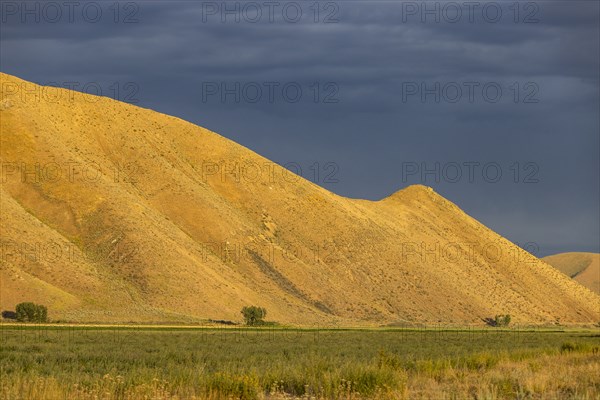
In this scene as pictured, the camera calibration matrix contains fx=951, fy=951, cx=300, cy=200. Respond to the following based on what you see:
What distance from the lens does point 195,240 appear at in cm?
10588

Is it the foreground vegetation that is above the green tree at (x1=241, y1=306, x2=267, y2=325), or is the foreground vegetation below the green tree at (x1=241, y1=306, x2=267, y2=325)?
below

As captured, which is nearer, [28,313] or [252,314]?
[28,313]

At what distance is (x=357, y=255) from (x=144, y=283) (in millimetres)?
36124

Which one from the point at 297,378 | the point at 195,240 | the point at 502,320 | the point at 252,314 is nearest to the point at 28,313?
the point at 252,314

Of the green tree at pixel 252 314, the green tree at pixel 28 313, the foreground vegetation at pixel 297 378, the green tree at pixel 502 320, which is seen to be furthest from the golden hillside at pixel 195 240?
the foreground vegetation at pixel 297 378

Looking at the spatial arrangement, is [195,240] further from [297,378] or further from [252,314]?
[297,378]

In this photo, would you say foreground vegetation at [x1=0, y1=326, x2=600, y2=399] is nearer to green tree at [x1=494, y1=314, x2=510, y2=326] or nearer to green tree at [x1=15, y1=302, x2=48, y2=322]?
green tree at [x1=15, y1=302, x2=48, y2=322]

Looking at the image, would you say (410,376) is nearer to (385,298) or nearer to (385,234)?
(385,298)

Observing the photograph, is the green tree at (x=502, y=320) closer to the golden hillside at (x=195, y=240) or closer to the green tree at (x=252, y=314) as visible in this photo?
the golden hillside at (x=195, y=240)

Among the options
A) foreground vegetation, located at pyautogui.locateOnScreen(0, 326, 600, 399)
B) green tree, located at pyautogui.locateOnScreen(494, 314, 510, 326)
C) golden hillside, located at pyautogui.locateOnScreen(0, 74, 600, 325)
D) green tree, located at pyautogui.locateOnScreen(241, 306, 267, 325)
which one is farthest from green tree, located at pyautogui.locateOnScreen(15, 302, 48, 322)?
green tree, located at pyautogui.locateOnScreen(494, 314, 510, 326)

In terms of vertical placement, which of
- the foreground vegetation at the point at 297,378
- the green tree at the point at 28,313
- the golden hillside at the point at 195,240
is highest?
the golden hillside at the point at 195,240

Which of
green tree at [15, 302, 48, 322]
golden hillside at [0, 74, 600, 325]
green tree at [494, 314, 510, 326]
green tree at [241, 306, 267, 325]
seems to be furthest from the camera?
green tree at [494, 314, 510, 326]

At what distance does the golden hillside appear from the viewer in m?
87.1

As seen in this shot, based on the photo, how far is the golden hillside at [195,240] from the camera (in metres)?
87.1
